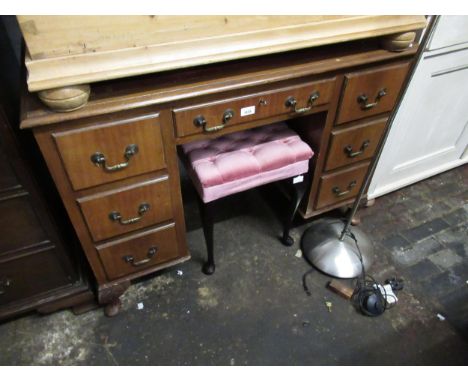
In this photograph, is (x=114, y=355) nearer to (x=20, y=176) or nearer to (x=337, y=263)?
(x=20, y=176)

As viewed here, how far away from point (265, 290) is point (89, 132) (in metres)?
0.90

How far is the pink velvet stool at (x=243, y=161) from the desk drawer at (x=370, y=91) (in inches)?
7.4

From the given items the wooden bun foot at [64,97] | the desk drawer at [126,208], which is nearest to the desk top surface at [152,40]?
the wooden bun foot at [64,97]

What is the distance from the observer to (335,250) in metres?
1.41

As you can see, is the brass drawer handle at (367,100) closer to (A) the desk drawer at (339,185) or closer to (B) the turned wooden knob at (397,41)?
(B) the turned wooden knob at (397,41)

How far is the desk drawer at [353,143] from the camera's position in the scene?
1175 mm

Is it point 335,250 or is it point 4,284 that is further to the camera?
point 335,250

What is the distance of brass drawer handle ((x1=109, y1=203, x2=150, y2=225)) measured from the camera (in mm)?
979

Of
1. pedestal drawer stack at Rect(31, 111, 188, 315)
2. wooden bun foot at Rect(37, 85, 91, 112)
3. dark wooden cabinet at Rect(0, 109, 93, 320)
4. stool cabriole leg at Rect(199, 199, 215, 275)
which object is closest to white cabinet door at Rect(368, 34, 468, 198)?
stool cabriole leg at Rect(199, 199, 215, 275)

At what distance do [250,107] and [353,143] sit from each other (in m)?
0.48

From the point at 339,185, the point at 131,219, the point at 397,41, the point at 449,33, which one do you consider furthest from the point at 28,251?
the point at 449,33

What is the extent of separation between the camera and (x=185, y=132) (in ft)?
2.97

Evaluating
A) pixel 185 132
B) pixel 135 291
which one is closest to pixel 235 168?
pixel 185 132

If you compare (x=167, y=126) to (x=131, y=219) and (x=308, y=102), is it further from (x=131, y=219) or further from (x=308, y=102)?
(x=308, y=102)
